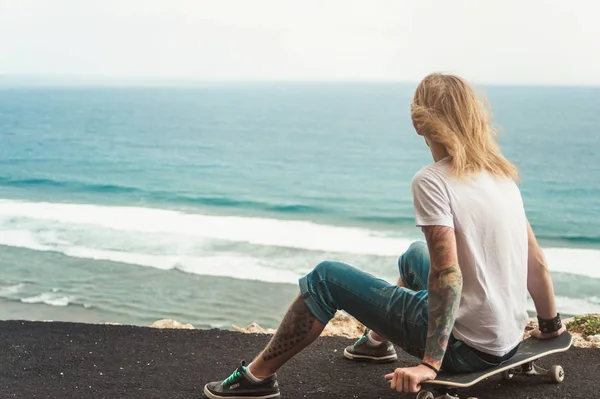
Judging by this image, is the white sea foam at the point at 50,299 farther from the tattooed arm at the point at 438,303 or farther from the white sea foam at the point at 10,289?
the tattooed arm at the point at 438,303

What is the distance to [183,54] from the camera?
227ft

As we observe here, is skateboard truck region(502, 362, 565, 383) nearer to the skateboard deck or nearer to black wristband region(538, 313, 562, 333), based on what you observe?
the skateboard deck

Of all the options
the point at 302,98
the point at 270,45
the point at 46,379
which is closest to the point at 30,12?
the point at 270,45

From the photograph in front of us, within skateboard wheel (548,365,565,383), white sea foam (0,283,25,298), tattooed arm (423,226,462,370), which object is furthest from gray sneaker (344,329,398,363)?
white sea foam (0,283,25,298)

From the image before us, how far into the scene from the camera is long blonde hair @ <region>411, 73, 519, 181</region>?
8.93 ft

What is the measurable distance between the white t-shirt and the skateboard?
12cm

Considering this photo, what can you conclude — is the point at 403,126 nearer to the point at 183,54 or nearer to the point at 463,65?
the point at 463,65

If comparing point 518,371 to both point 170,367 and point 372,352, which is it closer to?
point 372,352

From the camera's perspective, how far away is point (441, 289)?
2664 mm

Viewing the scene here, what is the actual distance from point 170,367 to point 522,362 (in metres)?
1.68

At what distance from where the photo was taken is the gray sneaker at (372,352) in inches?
150

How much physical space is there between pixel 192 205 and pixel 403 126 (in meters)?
27.4

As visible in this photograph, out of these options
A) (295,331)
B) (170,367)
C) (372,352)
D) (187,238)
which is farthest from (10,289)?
(295,331)

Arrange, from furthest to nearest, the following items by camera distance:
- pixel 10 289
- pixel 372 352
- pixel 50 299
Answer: pixel 10 289
pixel 50 299
pixel 372 352
